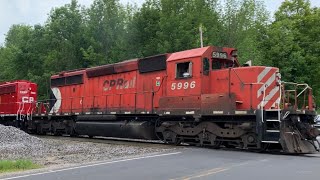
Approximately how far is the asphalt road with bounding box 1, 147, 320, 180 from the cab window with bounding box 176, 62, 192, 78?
4.23 metres

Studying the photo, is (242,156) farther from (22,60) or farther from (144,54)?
(22,60)

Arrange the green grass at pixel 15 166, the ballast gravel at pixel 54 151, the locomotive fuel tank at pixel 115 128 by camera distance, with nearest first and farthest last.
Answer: the green grass at pixel 15 166
the ballast gravel at pixel 54 151
the locomotive fuel tank at pixel 115 128

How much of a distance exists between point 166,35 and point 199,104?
16.9 meters

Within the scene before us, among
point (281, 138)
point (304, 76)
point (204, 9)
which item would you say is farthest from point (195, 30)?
point (281, 138)

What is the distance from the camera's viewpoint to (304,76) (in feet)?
122

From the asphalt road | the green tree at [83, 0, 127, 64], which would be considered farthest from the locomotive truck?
the green tree at [83, 0, 127, 64]

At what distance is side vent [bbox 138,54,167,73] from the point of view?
18438 mm

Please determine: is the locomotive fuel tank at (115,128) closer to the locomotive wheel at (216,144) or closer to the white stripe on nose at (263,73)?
the locomotive wheel at (216,144)

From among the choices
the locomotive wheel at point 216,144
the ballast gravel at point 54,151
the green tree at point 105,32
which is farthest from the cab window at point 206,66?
the green tree at point 105,32

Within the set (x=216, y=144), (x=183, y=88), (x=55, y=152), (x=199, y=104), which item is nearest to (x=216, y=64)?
(x=183, y=88)

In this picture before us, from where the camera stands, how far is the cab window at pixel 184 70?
55.1ft

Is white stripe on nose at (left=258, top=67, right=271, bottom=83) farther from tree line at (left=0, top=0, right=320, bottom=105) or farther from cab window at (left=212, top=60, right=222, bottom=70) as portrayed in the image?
tree line at (left=0, top=0, right=320, bottom=105)

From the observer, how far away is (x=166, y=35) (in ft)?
107

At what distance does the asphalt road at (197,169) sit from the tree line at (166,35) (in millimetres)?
19251
